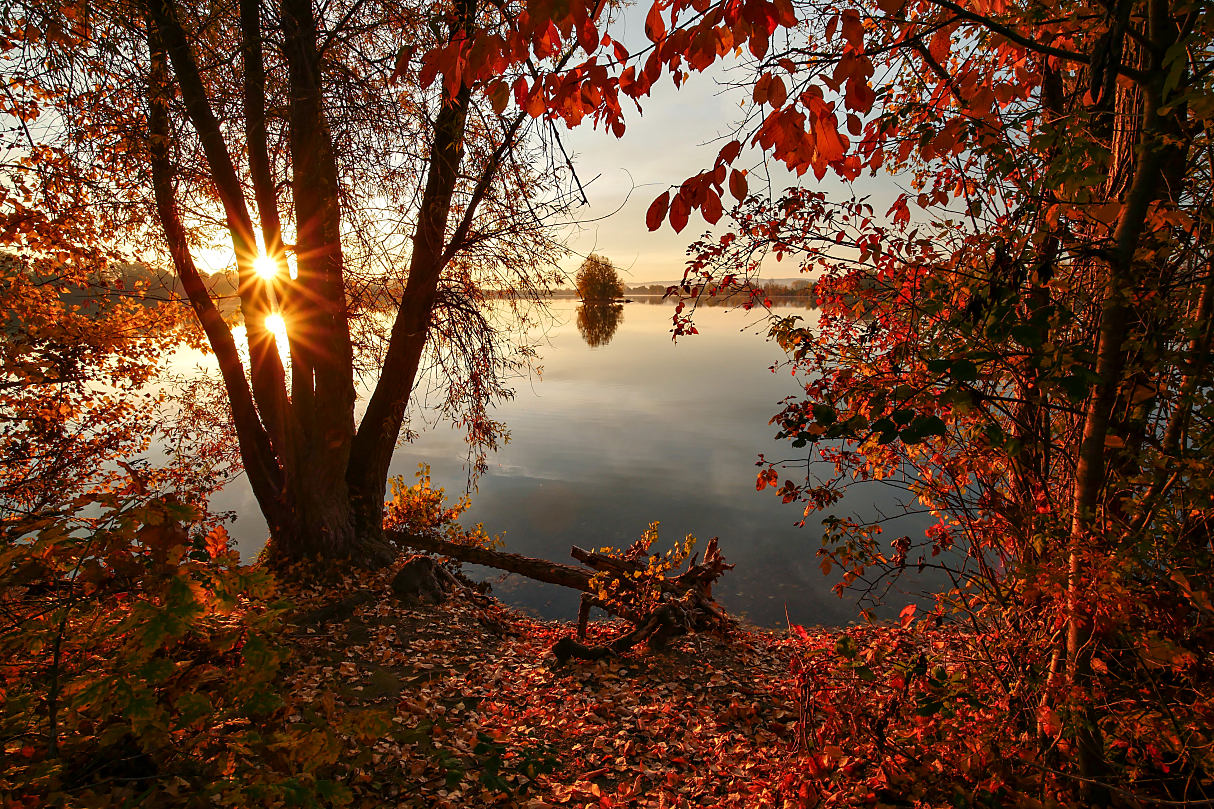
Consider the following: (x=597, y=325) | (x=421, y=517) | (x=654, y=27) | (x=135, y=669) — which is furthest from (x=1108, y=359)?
(x=597, y=325)

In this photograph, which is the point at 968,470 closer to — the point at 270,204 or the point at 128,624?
the point at 128,624

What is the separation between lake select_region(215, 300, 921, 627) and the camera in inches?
354

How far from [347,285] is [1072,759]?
792 centimetres

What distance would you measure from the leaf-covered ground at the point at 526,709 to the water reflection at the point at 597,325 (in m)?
32.1

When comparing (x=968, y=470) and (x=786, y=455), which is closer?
(x=968, y=470)

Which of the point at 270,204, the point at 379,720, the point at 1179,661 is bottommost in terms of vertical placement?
the point at 379,720

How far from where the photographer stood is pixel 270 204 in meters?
6.02

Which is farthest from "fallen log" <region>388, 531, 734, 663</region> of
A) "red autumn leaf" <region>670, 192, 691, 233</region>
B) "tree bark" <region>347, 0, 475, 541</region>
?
"red autumn leaf" <region>670, 192, 691, 233</region>

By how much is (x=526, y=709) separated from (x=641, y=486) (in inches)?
321

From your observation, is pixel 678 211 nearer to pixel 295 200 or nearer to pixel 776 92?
pixel 776 92

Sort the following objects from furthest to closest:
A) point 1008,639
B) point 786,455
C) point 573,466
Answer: point 573,466 → point 786,455 → point 1008,639

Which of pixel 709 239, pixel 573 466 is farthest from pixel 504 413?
pixel 709 239

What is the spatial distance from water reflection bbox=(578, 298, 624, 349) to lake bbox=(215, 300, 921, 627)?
718 inches

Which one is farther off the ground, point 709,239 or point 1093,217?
point 709,239
